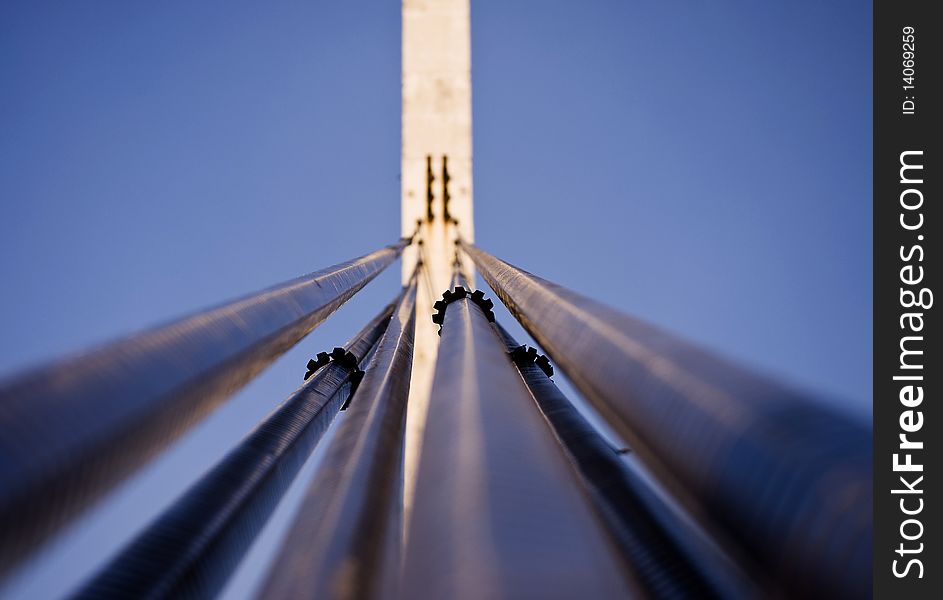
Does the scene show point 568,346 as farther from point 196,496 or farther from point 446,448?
point 196,496

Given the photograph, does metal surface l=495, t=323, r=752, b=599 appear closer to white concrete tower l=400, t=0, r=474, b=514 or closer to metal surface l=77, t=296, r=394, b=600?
metal surface l=77, t=296, r=394, b=600

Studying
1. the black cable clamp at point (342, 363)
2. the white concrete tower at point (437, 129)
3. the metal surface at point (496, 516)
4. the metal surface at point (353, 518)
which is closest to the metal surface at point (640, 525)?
the metal surface at point (496, 516)

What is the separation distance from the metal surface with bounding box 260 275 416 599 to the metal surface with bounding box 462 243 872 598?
370mm

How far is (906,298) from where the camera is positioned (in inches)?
74.4

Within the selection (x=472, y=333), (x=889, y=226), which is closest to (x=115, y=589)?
(x=472, y=333)

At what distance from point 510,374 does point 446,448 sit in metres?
0.46

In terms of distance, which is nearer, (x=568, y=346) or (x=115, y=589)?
(x=115, y=589)

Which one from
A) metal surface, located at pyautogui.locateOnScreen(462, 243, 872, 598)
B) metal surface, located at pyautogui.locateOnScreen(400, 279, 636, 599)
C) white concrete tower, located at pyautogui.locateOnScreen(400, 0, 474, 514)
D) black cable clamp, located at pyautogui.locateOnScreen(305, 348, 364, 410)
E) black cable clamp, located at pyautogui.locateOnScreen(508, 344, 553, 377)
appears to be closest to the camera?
metal surface, located at pyautogui.locateOnScreen(462, 243, 872, 598)

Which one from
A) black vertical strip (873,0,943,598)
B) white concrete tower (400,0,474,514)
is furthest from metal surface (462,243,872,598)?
white concrete tower (400,0,474,514)

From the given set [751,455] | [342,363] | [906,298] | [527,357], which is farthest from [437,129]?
[751,455]

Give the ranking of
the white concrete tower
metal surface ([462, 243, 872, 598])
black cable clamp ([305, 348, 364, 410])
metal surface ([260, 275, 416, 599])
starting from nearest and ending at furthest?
1. metal surface ([462, 243, 872, 598])
2. metal surface ([260, 275, 416, 599])
3. black cable clamp ([305, 348, 364, 410])
4. the white concrete tower

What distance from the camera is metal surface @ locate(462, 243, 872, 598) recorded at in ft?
1.99

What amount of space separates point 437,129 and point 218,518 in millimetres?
4433

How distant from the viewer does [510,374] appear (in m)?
1.45
